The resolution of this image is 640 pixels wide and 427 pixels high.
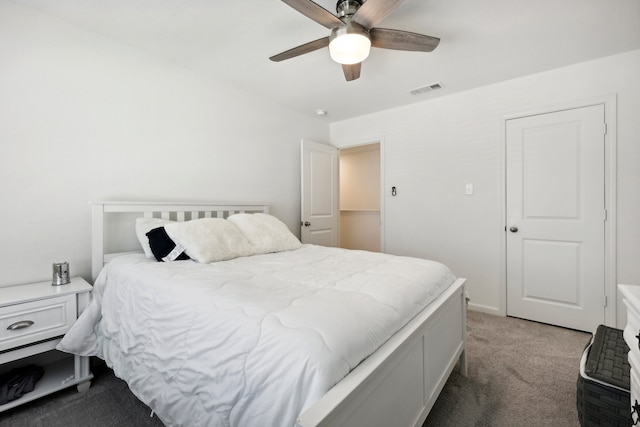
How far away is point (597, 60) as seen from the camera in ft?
8.04

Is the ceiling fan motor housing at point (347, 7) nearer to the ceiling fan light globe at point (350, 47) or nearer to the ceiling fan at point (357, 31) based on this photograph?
the ceiling fan at point (357, 31)

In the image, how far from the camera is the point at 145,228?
212cm

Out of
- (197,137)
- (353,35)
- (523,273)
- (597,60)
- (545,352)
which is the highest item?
(597,60)

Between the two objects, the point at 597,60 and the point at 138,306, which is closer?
the point at 138,306

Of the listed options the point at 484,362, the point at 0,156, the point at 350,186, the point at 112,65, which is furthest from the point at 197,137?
the point at 350,186

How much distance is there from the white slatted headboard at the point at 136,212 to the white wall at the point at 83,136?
0.14 m

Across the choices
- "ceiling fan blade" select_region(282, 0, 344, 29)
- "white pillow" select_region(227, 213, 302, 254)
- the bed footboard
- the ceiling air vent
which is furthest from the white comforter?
the ceiling air vent

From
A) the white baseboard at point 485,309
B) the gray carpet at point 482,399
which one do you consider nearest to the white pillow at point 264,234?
the gray carpet at point 482,399

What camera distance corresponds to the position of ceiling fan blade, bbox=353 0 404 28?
146cm

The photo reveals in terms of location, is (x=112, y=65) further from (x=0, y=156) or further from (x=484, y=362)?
(x=484, y=362)

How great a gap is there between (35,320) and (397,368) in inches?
76.3

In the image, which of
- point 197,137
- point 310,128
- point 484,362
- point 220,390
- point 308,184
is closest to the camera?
point 220,390

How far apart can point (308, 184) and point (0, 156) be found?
2.66 m

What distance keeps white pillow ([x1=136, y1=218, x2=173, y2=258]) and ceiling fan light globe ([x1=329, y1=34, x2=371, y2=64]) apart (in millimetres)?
1715
